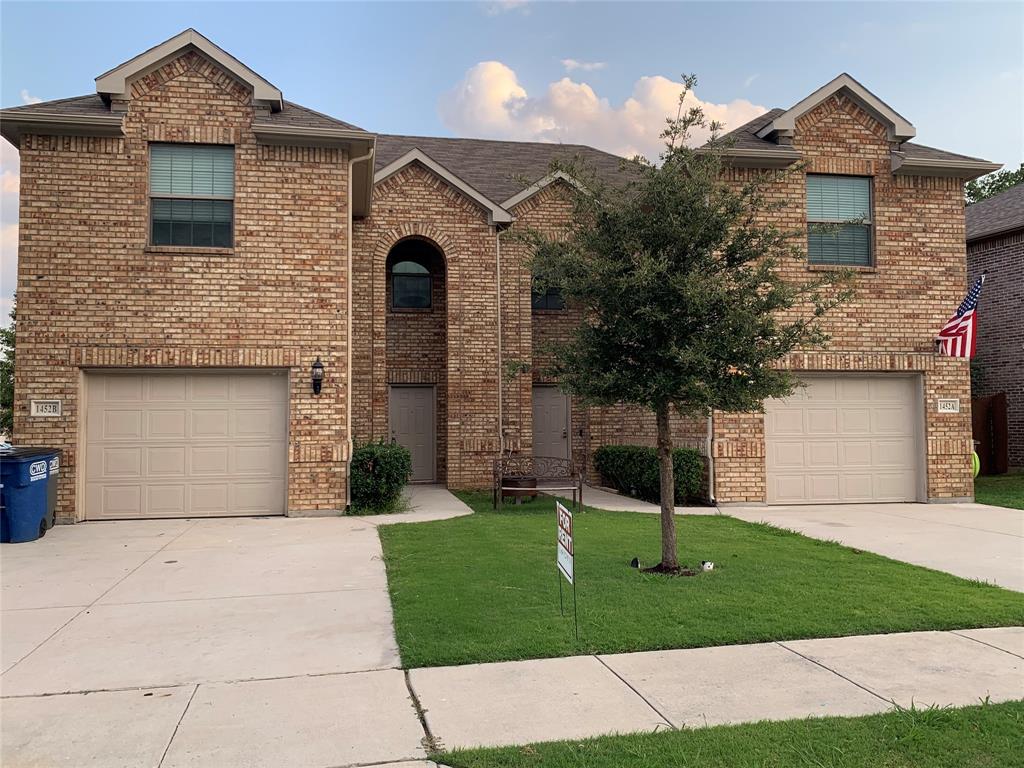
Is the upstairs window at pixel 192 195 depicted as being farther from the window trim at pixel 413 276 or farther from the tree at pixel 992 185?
the tree at pixel 992 185

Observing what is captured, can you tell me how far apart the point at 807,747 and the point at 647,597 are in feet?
9.32

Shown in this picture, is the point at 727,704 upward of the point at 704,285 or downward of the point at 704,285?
downward

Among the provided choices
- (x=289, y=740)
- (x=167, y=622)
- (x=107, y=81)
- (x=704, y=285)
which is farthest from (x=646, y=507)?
(x=107, y=81)

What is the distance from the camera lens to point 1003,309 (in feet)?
63.0

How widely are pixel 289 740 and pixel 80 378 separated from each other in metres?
9.14

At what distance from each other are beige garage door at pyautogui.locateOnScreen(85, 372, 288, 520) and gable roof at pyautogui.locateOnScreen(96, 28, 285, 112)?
4.31 metres

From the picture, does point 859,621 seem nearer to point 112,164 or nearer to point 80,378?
point 80,378

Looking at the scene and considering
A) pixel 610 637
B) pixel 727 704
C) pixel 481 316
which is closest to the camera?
pixel 727 704

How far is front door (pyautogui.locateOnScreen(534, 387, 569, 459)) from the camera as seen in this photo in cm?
1728

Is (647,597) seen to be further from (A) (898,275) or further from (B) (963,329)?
(A) (898,275)

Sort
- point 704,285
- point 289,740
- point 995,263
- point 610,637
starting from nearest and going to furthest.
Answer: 1. point 289,740
2. point 610,637
3. point 704,285
4. point 995,263

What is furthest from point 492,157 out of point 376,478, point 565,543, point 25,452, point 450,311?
point 565,543

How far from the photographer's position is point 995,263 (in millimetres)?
19406

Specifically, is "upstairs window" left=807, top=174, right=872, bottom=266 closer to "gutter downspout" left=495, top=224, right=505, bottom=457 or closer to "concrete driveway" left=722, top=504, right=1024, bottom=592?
"concrete driveway" left=722, top=504, right=1024, bottom=592
